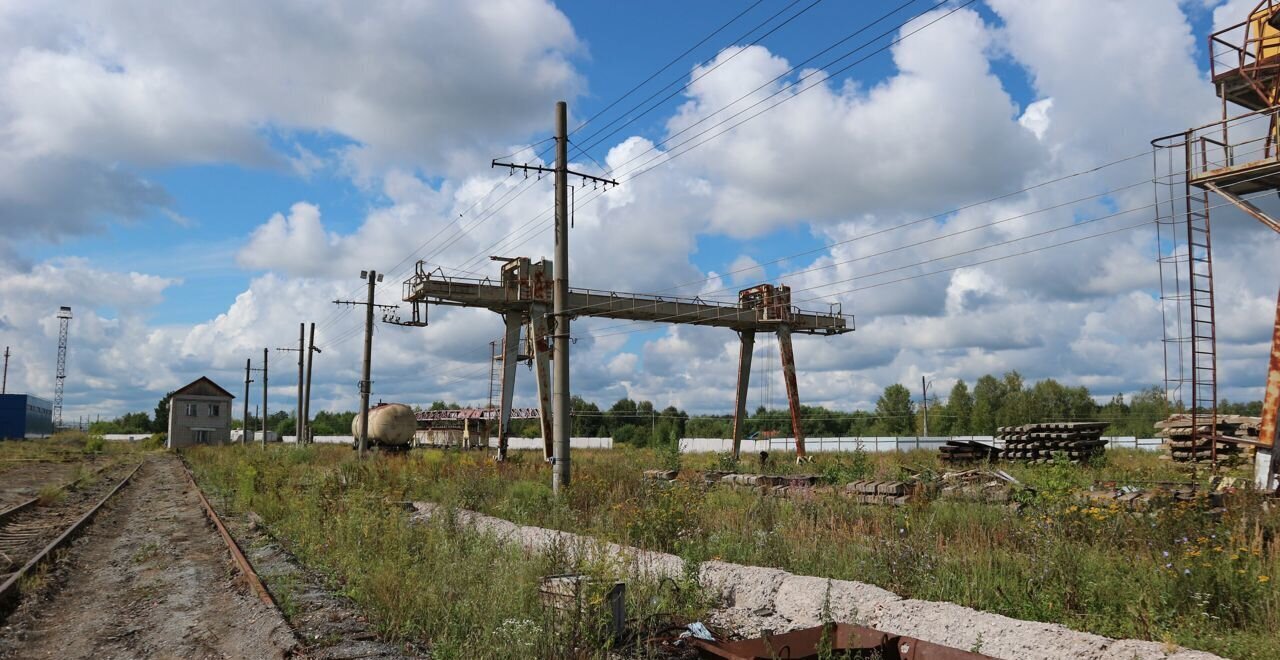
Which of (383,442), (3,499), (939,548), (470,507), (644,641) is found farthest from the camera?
(383,442)

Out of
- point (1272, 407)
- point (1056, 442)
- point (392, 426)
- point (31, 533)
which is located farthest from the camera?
point (392, 426)

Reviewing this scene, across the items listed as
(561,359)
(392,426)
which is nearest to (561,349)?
(561,359)

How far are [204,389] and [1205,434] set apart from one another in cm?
6949

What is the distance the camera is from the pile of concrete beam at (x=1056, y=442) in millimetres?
23312

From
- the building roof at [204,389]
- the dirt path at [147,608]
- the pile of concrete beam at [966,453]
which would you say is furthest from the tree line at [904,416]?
the dirt path at [147,608]

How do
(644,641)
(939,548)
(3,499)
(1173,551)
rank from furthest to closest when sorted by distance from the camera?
1. (3,499)
2. (939,548)
3. (1173,551)
4. (644,641)

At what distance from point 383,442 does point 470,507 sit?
28856mm

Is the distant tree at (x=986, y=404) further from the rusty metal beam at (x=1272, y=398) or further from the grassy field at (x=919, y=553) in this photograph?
the grassy field at (x=919, y=553)

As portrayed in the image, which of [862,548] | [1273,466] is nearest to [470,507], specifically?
[862,548]

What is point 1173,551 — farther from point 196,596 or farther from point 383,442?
point 383,442

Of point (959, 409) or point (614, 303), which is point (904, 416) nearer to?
point (959, 409)

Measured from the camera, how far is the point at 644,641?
6543 millimetres

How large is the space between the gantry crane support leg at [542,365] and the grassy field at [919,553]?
1077cm

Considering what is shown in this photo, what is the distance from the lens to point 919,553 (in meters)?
7.99
